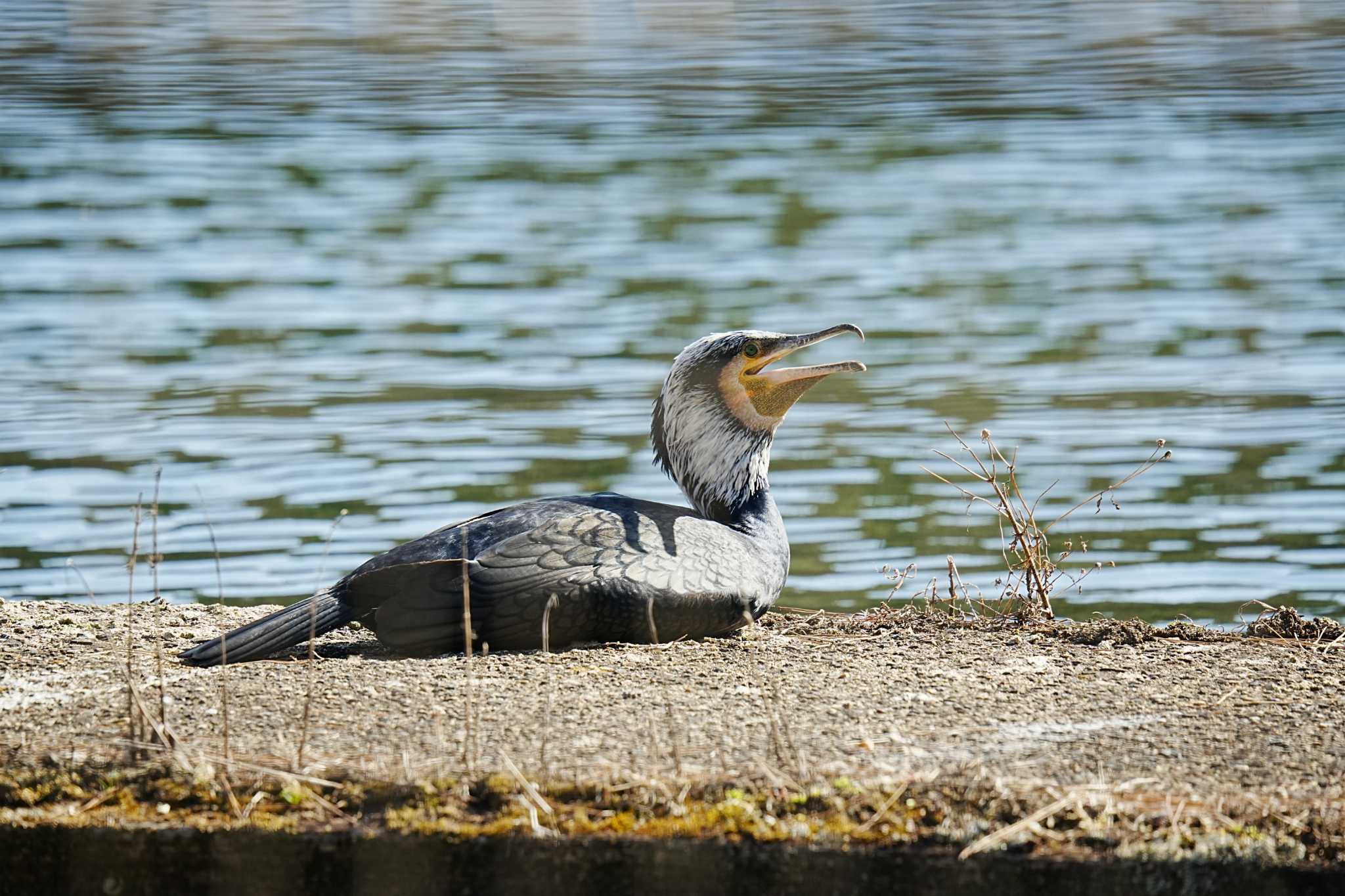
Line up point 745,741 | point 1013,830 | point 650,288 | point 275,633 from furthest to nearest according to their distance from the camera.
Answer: point 650,288 < point 275,633 < point 745,741 < point 1013,830

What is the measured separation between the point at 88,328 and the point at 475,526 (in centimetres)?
944

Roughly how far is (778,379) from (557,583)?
4.75 ft

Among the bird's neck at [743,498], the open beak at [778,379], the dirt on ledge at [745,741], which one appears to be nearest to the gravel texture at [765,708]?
the dirt on ledge at [745,741]

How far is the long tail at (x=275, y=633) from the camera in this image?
5512mm

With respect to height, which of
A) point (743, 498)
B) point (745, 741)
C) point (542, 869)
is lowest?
point (542, 869)

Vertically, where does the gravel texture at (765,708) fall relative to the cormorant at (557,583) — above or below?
below

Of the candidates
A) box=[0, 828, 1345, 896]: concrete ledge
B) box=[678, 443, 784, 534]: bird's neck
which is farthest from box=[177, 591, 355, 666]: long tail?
box=[678, 443, 784, 534]: bird's neck

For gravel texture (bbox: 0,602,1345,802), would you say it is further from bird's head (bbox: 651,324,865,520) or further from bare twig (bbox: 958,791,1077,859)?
bird's head (bbox: 651,324,865,520)

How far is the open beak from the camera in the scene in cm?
659

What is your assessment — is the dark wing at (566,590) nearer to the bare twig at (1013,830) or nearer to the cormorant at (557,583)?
the cormorant at (557,583)

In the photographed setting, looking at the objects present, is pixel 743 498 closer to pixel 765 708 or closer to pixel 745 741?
pixel 765 708

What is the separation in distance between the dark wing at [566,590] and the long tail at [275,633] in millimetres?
110

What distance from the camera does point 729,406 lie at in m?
6.67

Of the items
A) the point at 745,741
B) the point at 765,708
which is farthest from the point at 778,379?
the point at 745,741
